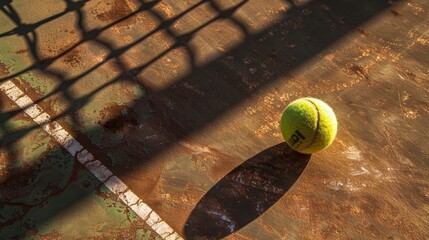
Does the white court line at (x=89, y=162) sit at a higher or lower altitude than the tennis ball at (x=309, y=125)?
higher

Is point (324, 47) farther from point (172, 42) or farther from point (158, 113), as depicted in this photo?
point (158, 113)

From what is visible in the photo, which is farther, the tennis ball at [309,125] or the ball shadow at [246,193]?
the tennis ball at [309,125]

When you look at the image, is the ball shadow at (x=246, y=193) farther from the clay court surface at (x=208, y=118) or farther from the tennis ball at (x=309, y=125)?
the tennis ball at (x=309, y=125)

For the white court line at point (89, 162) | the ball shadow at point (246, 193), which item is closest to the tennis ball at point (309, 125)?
the ball shadow at point (246, 193)

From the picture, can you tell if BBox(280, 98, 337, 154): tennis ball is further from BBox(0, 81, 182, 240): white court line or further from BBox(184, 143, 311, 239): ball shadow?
BBox(0, 81, 182, 240): white court line

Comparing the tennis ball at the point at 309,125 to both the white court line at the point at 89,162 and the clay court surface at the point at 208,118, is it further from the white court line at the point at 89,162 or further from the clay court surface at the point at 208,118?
the white court line at the point at 89,162

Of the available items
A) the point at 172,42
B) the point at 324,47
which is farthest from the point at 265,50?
the point at 172,42

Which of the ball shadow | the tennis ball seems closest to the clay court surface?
the ball shadow
